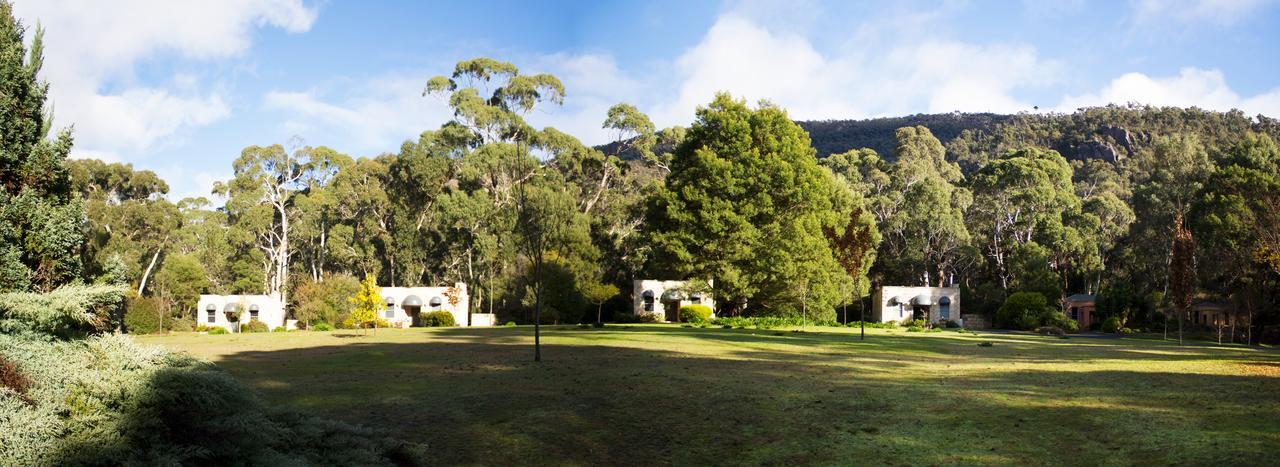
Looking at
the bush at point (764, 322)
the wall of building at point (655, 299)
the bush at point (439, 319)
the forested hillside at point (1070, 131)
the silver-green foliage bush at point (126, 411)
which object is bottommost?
the bush at point (439, 319)

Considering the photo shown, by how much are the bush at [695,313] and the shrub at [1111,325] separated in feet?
71.9

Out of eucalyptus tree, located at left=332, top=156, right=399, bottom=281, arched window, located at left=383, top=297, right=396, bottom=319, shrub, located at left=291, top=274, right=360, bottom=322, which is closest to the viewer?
shrub, located at left=291, top=274, right=360, bottom=322

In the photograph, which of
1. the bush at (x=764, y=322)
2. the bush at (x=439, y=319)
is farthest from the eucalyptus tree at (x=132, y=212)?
the bush at (x=764, y=322)

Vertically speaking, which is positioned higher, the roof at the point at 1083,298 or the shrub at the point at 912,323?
the roof at the point at 1083,298

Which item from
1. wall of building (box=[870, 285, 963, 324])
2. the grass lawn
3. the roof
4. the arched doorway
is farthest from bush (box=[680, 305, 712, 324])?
the roof

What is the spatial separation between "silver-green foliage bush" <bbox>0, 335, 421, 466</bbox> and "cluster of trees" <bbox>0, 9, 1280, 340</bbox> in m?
33.4

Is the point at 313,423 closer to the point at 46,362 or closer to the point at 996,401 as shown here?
the point at 46,362

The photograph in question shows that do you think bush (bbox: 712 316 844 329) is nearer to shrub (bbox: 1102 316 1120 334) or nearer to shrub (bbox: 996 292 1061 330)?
shrub (bbox: 996 292 1061 330)

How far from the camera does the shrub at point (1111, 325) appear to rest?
43.9 meters

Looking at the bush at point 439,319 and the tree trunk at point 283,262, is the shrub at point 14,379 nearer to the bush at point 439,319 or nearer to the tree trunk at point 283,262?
the bush at point 439,319

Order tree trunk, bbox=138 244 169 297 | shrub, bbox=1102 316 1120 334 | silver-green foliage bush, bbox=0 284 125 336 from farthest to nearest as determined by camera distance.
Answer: tree trunk, bbox=138 244 169 297
shrub, bbox=1102 316 1120 334
silver-green foliage bush, bbox=0 284 125 336

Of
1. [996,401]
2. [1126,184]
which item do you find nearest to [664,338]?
[996,401]

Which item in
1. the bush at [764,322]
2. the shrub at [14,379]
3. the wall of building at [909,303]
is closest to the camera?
the shrub at [14,379]

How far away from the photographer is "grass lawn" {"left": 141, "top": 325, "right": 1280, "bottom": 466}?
8828 millimetres
